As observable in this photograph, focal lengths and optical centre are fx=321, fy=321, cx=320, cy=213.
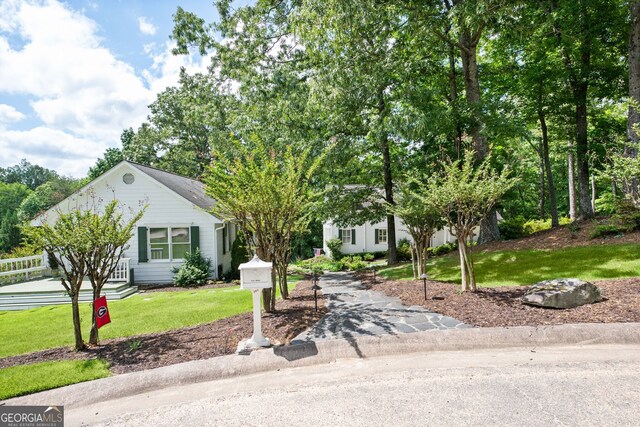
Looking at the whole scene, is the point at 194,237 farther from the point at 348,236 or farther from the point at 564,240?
the point at 564,240

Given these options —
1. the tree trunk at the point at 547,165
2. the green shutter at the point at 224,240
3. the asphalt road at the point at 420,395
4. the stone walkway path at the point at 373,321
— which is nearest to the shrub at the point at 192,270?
the green shutter at the point at 224,240

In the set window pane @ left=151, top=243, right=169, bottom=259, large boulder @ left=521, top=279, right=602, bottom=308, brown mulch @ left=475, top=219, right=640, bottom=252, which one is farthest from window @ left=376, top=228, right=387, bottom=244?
large boulder @ left=521, top=279, right=602, bottom=308

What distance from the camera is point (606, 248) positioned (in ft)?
29.3

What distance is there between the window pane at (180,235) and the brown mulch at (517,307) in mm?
10358

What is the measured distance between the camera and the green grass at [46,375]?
3.88 m

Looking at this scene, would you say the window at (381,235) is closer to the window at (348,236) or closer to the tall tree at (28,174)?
the window at (348,236)

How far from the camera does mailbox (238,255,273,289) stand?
473cm

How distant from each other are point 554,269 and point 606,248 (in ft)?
7.10

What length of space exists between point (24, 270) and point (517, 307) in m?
17.1

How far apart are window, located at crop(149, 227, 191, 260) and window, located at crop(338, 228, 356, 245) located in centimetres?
1312

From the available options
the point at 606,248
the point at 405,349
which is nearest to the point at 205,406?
the point at 405,349

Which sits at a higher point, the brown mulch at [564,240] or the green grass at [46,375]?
the brown mulch at [564,240]

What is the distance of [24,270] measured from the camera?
42.7ft

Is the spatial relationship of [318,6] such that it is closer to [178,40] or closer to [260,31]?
[260,31]
